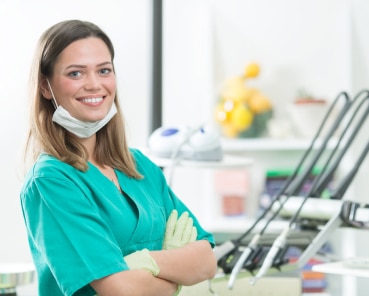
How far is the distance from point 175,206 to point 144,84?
1.75 meters

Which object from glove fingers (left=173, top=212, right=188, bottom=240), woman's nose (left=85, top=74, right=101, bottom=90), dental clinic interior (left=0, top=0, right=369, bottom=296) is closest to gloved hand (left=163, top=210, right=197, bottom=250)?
glove fingers (left=173, top=212, right=188, bottom=240)

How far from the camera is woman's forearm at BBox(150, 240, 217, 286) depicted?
5.71ft

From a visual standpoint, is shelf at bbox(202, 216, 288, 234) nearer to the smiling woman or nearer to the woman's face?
the smiling woman

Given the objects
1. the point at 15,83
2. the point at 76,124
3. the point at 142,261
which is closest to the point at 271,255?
the point at 142,261

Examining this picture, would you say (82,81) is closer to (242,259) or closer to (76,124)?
(76,124)

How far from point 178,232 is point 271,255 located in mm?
557

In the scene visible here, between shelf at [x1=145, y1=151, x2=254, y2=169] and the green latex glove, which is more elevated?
shelf at [x1=145, y1=151, x2=254, y2=169]

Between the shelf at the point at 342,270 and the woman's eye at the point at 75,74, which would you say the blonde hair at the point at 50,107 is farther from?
the shelf at the point at 342,270

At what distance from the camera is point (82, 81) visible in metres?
1.76

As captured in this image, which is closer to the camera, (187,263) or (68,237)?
(68,237)

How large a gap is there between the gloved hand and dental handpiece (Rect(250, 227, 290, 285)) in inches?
17.2

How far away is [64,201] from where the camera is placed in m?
1.63

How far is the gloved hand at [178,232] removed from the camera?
1877mm

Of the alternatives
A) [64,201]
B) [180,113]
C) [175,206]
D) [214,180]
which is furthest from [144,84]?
[64,201]
